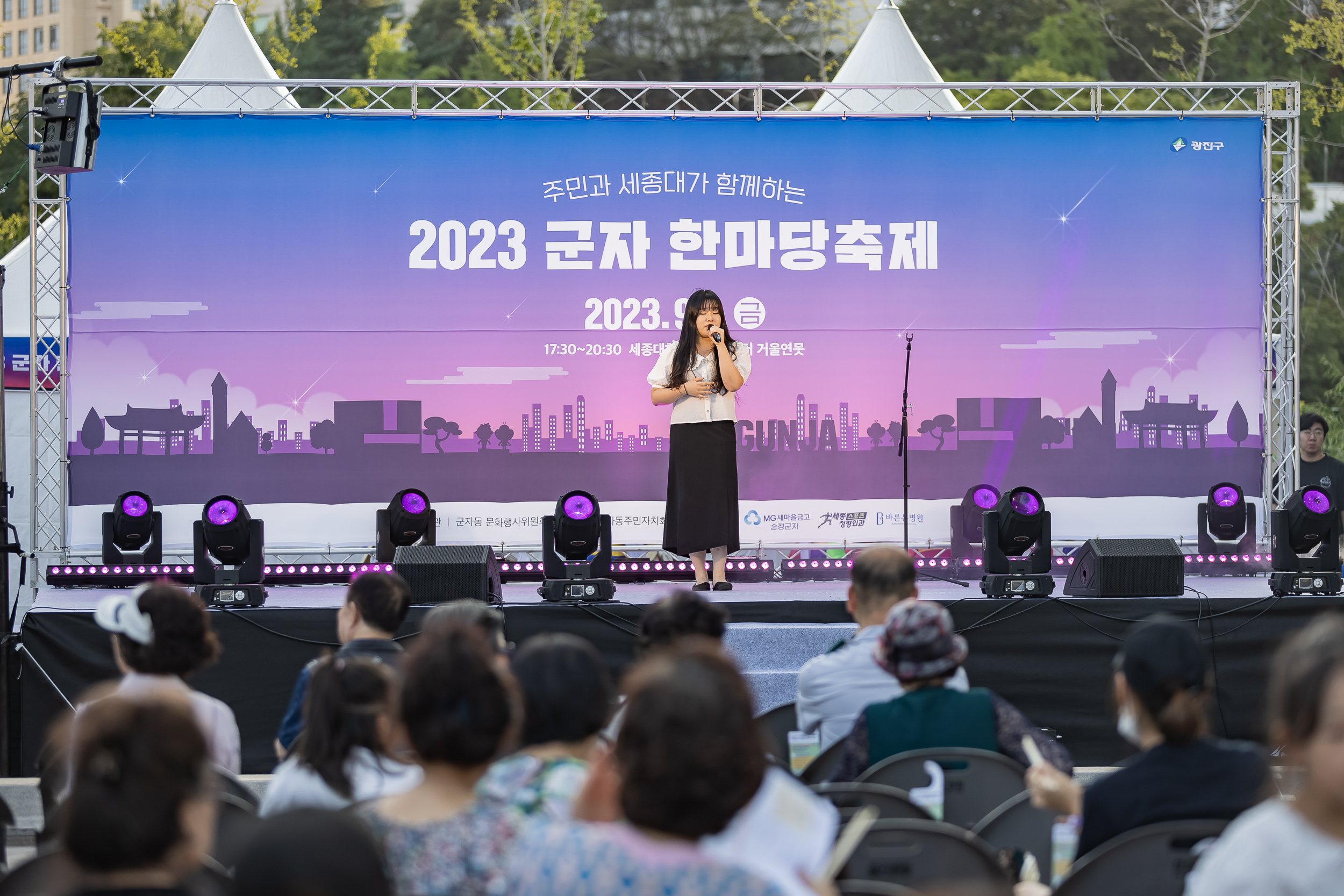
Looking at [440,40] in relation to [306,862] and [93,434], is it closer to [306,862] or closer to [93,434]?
[93,434]

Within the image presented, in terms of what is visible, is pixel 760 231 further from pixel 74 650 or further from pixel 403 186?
pixel 74 650

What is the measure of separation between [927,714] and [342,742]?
1.17 metres

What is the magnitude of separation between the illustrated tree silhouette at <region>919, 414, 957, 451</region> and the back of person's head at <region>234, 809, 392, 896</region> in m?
5.99

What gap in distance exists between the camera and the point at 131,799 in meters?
1.35

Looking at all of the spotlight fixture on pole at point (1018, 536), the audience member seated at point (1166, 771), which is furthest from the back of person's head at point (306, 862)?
the spotlight fixture on pole at point (1018, 536)

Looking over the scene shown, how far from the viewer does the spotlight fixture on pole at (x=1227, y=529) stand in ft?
21.1

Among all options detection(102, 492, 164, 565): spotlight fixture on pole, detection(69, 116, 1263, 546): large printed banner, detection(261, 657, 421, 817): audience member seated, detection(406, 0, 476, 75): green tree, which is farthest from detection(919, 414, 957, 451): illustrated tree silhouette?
detection(406, 0, 476, 75): green tree

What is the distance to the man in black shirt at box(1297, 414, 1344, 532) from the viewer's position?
6934mm

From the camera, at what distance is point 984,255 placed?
6980 millimetres

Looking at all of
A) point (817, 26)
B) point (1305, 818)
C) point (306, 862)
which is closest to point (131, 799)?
point (306, 862)

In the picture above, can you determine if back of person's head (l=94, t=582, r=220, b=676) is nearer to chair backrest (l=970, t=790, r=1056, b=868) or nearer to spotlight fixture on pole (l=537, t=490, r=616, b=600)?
chair backrest (l=970, t=790, r=1056, b=868)

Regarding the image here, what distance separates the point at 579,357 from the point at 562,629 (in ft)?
6.96

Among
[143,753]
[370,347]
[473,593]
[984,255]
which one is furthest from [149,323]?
[143,753]

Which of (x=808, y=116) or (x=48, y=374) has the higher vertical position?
(x=808, y=116)
